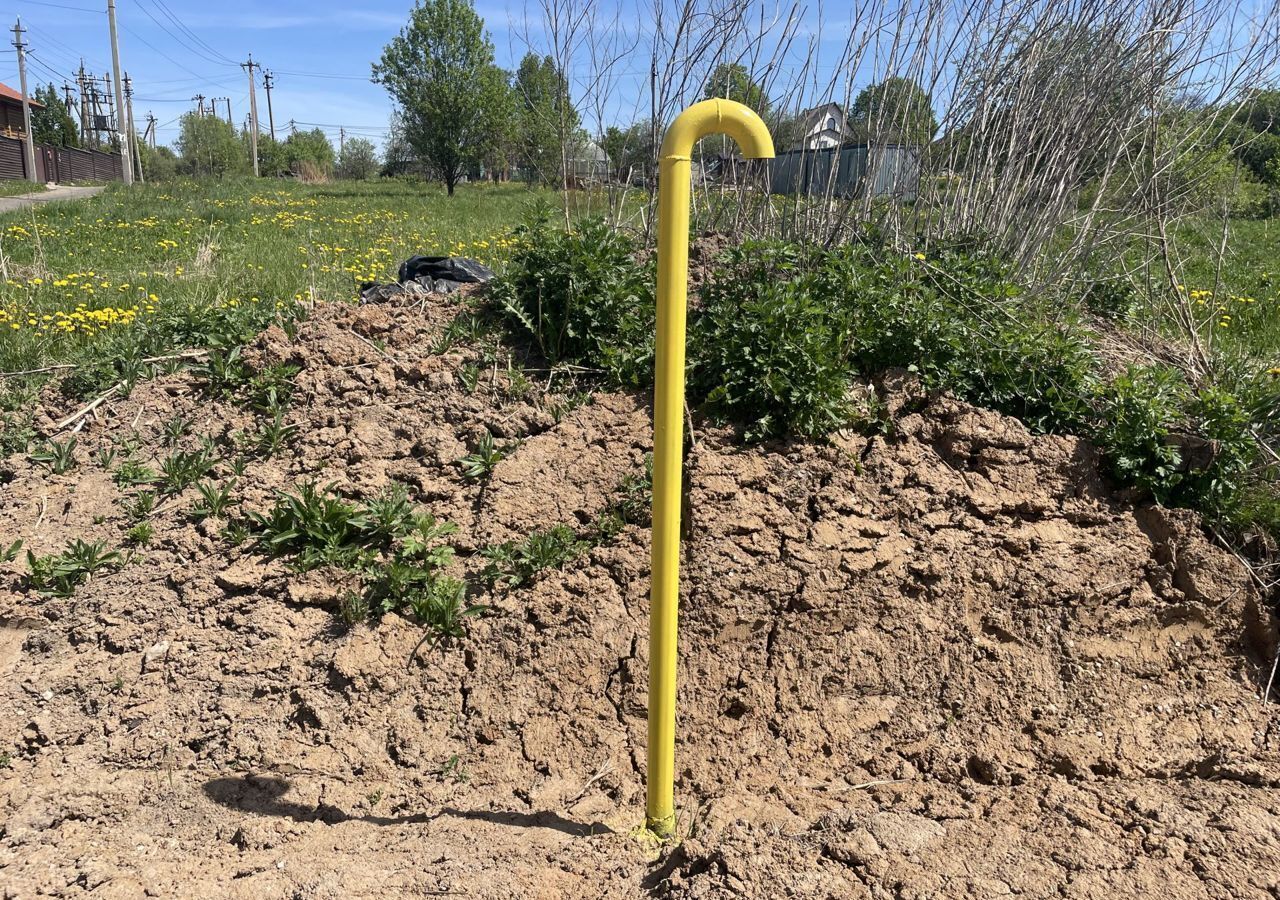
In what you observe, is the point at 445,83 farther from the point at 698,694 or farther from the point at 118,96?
the point at 698,694

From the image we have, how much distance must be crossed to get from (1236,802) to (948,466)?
1.32m

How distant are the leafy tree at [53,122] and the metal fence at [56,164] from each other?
9120 mm

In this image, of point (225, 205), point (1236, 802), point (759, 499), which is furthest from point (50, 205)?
point (1236, 802)

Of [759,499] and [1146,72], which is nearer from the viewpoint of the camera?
[759,499]

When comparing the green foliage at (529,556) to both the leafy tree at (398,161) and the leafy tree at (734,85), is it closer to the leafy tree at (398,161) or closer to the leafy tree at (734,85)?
the leafy tree at (734,85)

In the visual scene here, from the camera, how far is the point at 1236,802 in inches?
90.5

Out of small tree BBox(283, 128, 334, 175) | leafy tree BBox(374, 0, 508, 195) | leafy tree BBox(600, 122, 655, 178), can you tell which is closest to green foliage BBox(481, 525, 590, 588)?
leafy tree BBox(600, 122, 655, 178)

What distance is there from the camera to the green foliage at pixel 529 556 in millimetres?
2852

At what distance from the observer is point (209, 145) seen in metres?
53.3

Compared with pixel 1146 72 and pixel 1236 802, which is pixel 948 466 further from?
pixel 1146 72

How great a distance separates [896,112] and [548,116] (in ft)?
6.23

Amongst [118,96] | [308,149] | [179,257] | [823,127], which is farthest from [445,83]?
[308,149]

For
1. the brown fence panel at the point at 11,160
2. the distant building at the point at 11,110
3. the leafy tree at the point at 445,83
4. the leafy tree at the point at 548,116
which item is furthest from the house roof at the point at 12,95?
the leafy tree at the point at 548,116

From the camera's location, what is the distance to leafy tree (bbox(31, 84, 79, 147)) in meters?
46.3
